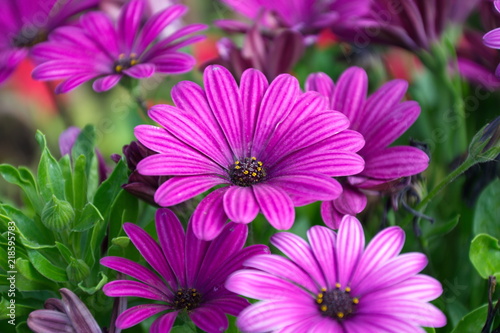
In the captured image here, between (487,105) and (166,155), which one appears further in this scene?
(487,105)

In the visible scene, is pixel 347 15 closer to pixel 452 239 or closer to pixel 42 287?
pixel 452 239

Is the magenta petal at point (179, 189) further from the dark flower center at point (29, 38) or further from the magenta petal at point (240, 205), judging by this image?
the dark flower center at point (29, 38)

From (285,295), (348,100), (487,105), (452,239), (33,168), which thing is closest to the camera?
(285,295)

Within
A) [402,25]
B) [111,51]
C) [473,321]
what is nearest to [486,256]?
[473,321]

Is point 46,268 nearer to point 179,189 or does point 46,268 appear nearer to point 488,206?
point 179,189

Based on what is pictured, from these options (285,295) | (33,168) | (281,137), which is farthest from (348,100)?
(33,168)

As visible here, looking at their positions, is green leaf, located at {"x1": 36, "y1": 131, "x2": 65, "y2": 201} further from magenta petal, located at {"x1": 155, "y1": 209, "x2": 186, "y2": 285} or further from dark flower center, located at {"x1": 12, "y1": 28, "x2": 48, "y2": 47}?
dark flower center, located at {"x1": 12, "y1": 28, "x2": 48, "y2": 47}
